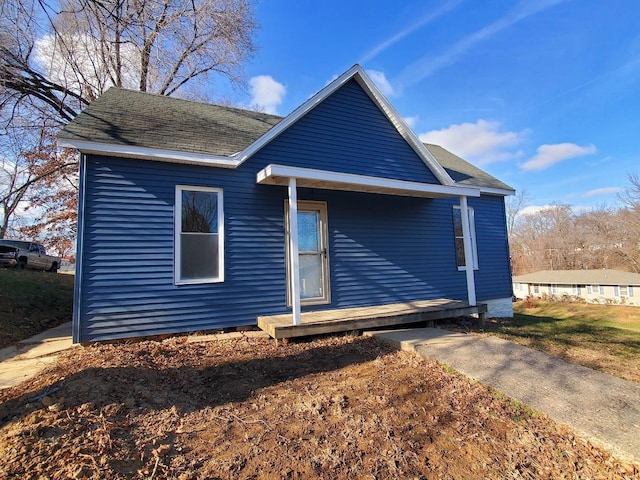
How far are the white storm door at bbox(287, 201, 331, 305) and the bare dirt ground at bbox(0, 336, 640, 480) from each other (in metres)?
2.75

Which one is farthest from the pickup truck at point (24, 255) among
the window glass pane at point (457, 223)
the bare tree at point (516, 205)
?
the bare tree at point (516, 205)

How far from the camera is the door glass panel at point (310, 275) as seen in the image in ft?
22.6

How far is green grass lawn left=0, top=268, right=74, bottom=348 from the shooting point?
21.7 ft

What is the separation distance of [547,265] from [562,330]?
4649 cm

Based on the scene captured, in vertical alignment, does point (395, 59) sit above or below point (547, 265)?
above

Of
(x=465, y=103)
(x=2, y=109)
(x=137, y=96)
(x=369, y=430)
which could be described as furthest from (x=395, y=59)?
(x=2, y=109)

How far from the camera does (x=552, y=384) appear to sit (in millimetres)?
3580

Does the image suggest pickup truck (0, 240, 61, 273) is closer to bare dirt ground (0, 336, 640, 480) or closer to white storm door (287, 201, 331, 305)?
bare dirt ground (0, 336, 640, 480)

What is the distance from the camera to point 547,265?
45719mm

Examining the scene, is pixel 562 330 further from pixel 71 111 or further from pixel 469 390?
pixel 71 111

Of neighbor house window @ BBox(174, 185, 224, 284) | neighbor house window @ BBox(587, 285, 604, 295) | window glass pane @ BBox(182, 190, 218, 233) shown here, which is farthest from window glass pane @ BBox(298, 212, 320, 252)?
neighbor house window @ BBox(587, 285, 604, 295)

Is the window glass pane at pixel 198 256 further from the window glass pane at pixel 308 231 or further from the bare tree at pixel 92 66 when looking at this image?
the bare tree at pixel 92 66

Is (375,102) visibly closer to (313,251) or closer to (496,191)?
(313,251)

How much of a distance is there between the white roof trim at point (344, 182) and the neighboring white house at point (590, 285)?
111 feet
